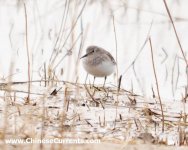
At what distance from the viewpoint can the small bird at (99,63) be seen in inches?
231

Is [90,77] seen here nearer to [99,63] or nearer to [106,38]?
[99,63]

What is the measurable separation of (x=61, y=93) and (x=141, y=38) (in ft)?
7.44

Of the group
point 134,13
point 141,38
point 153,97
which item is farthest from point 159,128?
point 134,13

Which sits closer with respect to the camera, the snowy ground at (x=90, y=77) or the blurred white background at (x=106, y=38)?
the snowy ground at (x=90, y=77)

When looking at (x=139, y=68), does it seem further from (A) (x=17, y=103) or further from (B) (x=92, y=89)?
(A) (x=17, y=103)

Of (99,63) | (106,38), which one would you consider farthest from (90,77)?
(106,38)

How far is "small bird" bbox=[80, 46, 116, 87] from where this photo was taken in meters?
5.86

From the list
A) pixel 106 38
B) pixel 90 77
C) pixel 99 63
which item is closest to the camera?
pixel 99 63

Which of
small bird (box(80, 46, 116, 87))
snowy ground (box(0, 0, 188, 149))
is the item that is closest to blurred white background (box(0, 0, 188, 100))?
snowy ground (box(0, 0, 188, 149))

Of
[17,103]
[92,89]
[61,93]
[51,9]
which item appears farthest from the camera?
[51,9]

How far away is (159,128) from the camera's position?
165 inches

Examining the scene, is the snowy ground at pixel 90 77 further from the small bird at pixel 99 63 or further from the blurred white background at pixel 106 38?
the small bird at pixel 99 63

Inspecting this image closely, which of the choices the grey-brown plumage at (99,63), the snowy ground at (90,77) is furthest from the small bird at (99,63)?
the snowy ground at (90,77)

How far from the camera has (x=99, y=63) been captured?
5.98 m
